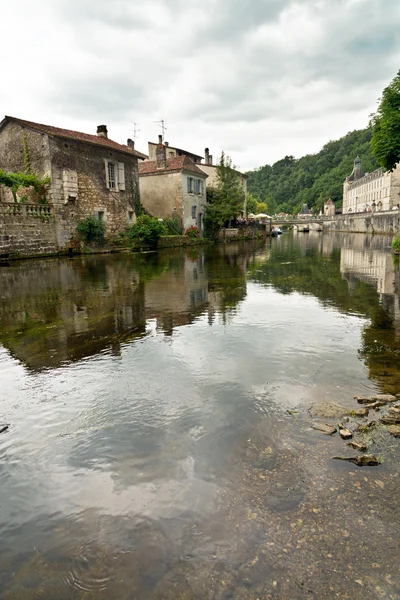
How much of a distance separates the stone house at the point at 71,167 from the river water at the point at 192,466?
19.3m

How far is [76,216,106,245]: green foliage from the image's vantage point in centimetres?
2559

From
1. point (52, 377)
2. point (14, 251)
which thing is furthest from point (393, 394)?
point (14, 251)

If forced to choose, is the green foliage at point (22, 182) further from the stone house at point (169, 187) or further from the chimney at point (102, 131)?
the stone house at point (169, 187)

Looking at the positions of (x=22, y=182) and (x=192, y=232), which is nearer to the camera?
(x=22, y=182)

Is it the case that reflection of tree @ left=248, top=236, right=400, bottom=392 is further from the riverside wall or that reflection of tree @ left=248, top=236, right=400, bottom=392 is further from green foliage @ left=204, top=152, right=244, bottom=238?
the riverside wall

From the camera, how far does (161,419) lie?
422 cm

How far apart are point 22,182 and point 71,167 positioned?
11.5ft

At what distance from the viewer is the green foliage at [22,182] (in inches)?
868

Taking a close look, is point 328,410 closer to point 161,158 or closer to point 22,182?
point 22,182

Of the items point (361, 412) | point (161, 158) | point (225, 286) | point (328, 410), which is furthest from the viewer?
point (161, 158)

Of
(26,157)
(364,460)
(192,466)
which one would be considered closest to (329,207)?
(26,157)

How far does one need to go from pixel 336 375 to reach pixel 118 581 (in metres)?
3.85

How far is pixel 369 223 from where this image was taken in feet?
192

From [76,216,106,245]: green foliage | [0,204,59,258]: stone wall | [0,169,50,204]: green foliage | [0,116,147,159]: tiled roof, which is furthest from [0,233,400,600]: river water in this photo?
[0,116,147,159]: tiled roof
